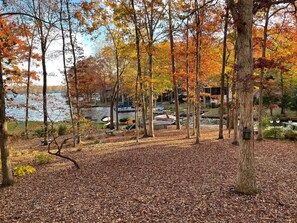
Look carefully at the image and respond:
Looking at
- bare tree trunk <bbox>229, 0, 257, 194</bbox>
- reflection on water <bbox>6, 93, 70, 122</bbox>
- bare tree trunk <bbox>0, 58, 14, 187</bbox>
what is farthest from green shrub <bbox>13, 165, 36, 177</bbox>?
bare tree trunk <bbox>229, 0, 257, 194</bbox>

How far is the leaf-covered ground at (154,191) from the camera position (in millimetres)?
3885

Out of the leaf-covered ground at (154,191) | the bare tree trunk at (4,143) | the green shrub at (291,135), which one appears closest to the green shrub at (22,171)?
the leaf-covered ground at (154,191)

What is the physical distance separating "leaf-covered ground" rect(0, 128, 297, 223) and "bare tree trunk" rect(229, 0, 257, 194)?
40cm

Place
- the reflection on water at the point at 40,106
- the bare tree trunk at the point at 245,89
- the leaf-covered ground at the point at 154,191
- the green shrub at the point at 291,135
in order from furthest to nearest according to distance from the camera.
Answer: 1. the green shrub at the point at 291,135
2. the reflection on water at the point at 40,106
3. the bare tree trunk at the point at 245,89
4. the leaf-covered ground at the point at 154,191

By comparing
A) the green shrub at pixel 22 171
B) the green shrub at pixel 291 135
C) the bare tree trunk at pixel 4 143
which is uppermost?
the bare tree trunk at pixel 4 143

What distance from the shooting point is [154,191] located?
4.95 metres

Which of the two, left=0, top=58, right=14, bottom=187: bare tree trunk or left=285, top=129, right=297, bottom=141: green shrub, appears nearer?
left=0, top=58, right=14, bottom=187: bare tree trunk

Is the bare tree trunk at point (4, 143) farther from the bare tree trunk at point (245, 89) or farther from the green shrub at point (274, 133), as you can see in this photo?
the green shrub at point (274, 133)

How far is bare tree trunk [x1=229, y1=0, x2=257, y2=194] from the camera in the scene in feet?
13.8

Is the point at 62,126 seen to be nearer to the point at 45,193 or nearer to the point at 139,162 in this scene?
the point at 139,162

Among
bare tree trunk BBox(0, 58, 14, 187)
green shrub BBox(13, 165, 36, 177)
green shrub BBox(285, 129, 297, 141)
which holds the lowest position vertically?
green shrub BBox(13, 165, 36, 177)

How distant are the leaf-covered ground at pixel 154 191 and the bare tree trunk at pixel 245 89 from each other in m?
0.40

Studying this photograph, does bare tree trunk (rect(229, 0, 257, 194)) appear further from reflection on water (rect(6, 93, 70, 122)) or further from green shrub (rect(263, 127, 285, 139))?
green shrub (rect(263, 127, 285, 139))

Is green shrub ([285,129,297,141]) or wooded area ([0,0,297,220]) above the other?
wooded area ([0,0,297,220])
